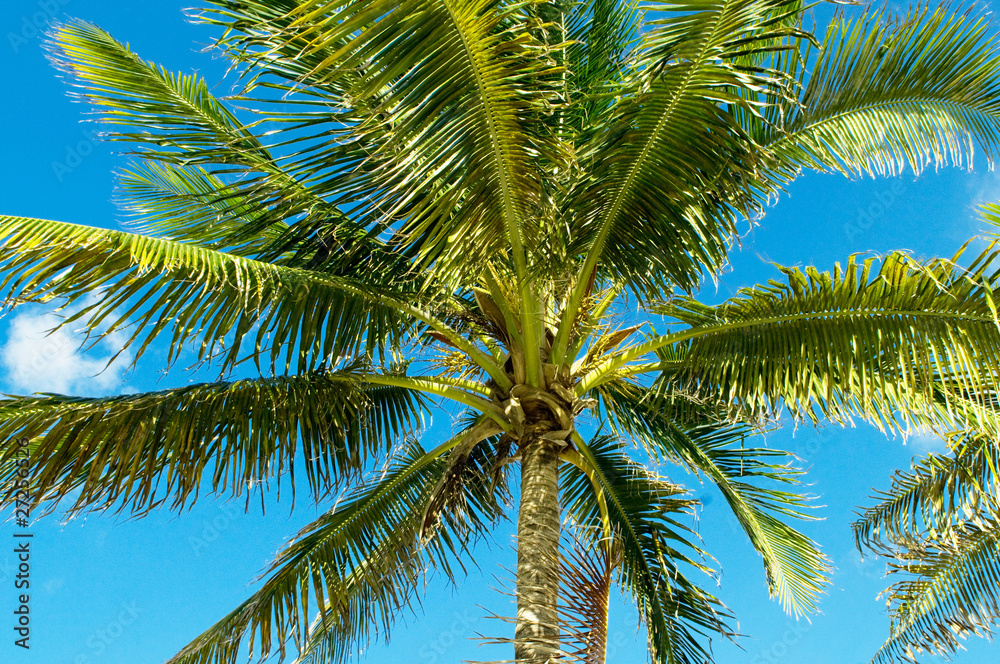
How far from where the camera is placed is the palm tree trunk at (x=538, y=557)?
4410mm

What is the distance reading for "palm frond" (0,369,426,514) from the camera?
446 cm

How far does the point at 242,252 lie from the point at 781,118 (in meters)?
3.76

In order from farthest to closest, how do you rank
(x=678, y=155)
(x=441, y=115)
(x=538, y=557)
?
(x=538, y=557) → (x=678, y=155) → (x=441, y=115)

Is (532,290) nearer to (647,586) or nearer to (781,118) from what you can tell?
(781,118)

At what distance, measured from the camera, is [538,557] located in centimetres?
487

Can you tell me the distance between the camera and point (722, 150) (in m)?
4.51

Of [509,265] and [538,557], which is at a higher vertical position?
[509,265]

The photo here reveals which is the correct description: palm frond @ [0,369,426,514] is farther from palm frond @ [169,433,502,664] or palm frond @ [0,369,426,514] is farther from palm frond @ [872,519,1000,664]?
palm frond @ [872,519,1000,664]

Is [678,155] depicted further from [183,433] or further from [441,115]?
[183,433]

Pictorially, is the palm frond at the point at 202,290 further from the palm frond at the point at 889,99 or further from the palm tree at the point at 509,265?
the palm frond at the point at 889,99

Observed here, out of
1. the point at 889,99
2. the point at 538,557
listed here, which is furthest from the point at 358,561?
the point at 889,99

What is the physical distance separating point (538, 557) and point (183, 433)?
87.0 inches

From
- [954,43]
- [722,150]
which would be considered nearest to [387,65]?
[722,150]

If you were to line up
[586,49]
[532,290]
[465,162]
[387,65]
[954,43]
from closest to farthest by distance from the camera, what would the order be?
1. [387,65]
2. [465,162]
3. [954,43]
4. [532,290]
5. [586,49]
